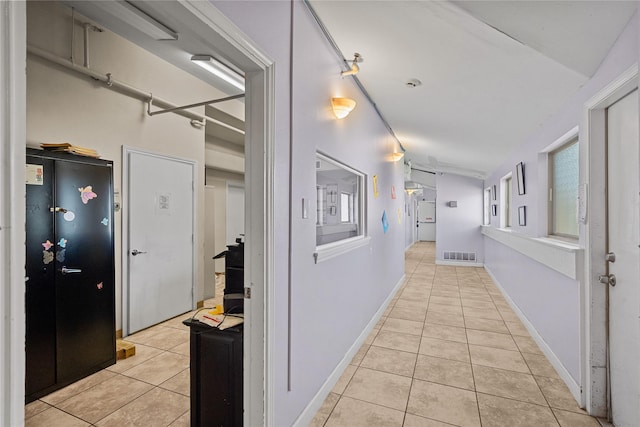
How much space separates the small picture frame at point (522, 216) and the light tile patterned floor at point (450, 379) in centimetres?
120

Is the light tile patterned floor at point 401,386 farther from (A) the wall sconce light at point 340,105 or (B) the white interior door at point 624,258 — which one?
(A) the wall sconce light at point 340,105

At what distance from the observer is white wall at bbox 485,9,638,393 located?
5.86 feet

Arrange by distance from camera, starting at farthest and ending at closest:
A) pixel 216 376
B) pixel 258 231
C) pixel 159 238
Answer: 1. pixel 159 238
2. pixel 216 376
3. pixel 258 231

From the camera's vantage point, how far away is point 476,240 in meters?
7.93

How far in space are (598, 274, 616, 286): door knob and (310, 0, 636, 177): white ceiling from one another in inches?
49.5

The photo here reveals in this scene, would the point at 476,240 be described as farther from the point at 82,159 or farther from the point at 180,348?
the point at 82,159

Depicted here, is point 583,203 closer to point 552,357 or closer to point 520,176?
point 552,357

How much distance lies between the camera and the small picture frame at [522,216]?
3705 mm

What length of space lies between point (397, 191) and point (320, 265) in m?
3.63

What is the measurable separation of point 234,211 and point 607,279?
6.29m

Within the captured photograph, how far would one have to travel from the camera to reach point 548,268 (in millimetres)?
2773

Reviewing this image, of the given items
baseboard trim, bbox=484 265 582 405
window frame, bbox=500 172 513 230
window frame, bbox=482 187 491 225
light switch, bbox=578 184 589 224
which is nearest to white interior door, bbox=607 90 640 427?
light switch, bbox=578 184 589 224

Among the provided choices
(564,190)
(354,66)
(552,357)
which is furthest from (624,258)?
(354,66)

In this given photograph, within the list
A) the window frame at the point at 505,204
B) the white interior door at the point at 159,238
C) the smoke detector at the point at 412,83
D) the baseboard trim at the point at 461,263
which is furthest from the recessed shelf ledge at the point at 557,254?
the baseboard trim at the point at 461,263
